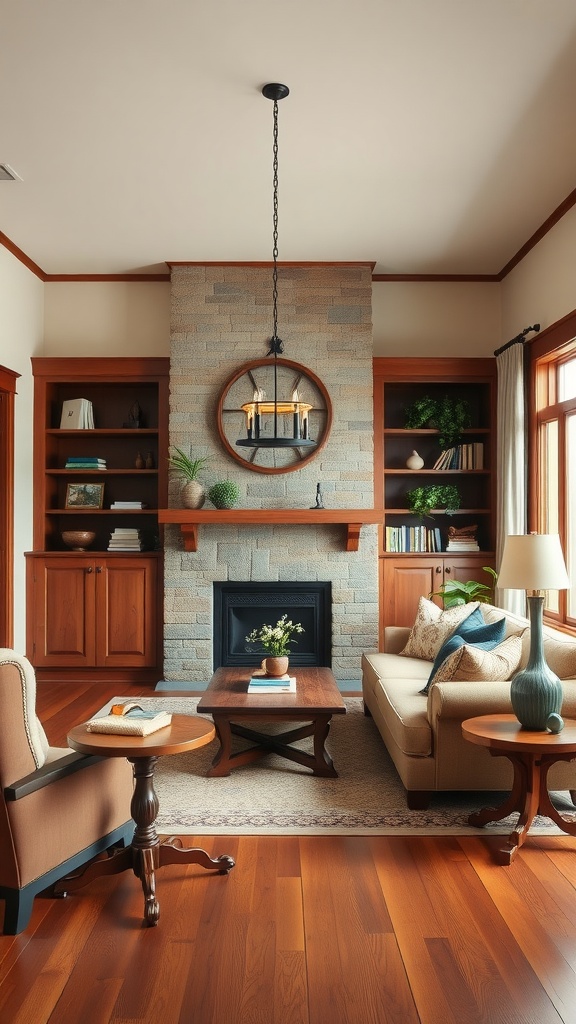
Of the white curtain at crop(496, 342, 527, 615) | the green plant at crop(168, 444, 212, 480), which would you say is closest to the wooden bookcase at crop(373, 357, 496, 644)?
the white curtain at crop(496, 342, 527, 615)

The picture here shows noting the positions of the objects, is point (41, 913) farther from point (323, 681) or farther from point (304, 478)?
point (304, 478)

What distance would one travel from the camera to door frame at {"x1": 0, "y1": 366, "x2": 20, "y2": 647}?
568 cm

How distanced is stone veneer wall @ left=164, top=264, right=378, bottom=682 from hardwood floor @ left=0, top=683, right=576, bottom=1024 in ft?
9.85

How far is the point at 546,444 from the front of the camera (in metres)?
5.52

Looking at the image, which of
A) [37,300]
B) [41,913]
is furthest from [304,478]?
[41,913]

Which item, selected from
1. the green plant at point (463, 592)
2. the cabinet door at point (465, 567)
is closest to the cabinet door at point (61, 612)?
the green plant at point (463, 592)

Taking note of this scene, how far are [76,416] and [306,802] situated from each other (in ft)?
12.7

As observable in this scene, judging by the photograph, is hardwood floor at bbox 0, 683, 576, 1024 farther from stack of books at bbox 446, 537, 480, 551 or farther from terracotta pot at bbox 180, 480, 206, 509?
stack of books at bbox 446, 537, 480, 551

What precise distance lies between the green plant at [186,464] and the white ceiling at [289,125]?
149 centimetres

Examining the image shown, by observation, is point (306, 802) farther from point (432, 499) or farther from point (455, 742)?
point (432, 499)

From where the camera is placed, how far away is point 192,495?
575 cm

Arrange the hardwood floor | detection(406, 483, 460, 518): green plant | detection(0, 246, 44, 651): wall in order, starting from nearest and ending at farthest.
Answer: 1. the hardwood floor
2. detection(0, 246, 44, 651): wall
3. detection(406, 483, 460, 518): green plant

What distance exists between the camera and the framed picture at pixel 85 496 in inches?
247

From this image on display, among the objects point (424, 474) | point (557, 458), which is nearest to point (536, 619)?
point (557, 458)
